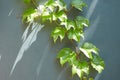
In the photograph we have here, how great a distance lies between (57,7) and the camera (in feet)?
6.37

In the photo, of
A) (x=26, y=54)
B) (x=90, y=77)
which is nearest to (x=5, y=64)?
(x=26, y=54)

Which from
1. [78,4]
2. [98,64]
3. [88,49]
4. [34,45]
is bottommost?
[98,64]

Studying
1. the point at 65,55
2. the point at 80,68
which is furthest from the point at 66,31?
the point at 80,68

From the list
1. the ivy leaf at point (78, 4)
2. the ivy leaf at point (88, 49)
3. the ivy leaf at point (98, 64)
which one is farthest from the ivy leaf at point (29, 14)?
the ivy leaf at point (98, 64)

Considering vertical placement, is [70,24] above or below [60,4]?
below

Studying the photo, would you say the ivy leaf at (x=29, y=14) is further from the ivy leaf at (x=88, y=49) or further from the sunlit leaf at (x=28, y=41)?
the ivy leaf at (x=88, y=49)

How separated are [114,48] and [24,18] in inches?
32.3

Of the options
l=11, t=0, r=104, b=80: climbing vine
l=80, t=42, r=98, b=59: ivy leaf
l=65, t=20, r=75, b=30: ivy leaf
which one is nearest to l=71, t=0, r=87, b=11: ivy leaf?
l=11, t=0, r=104, b=80: climbing vine

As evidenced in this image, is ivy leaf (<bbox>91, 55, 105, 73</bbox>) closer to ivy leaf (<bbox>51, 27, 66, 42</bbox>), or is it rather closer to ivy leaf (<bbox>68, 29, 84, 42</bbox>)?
ivy leaf (<bbox>68, 29, 84, 42</bbox>)

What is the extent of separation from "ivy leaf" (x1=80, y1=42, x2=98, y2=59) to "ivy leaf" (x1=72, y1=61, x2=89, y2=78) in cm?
9

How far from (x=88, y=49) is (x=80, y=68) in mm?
173

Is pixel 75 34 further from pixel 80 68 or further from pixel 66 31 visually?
pixel 80 68

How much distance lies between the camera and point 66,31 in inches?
75.5

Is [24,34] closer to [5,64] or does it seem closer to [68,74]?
[5,64]
